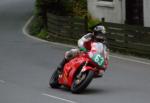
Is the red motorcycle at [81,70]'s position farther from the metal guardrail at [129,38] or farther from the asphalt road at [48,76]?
the metal guardrail at [129,38]

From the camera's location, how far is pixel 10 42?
28984 mm

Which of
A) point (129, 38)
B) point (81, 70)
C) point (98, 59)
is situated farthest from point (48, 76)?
point (129, 38)

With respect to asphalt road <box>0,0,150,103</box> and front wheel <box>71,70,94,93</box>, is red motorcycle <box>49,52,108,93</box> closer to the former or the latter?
front wheel <box>71,70,94,93</box>

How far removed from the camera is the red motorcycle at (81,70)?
45.7 ft

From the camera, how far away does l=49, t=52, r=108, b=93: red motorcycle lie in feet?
45.7

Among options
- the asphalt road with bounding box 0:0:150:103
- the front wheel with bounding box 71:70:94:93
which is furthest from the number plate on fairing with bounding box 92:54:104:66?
the asphalt road with bounding box 0:0:150:103

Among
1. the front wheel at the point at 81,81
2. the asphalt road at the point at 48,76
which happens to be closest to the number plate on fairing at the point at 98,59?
the front wheel at the point at 81,81

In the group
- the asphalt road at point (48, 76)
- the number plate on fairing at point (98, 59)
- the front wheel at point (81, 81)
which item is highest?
the number plate on fairing at point (98, 59)

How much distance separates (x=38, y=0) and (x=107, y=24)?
339 inches

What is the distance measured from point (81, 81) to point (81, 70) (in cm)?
25

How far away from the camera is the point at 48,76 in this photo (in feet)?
58.6

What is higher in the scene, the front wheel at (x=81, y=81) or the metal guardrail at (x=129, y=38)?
the front wheel at (x=81, y=81)

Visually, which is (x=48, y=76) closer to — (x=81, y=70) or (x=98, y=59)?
(x=81, y=70)

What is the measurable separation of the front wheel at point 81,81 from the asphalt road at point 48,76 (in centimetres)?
16
